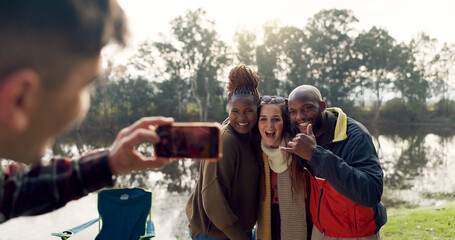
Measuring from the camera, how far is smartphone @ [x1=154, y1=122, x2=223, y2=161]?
4.41 feet

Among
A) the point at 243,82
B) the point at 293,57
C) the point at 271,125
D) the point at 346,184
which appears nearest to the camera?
the point at 346,184

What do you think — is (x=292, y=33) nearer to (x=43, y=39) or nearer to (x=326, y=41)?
(x=326, y=41)

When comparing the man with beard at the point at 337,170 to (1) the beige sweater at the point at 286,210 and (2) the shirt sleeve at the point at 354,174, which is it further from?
(1) the beige sweater at the point at 286,210

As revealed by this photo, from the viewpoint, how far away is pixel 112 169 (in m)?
1.31

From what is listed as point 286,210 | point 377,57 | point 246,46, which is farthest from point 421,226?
point 377,57

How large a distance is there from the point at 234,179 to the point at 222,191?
0.54ft

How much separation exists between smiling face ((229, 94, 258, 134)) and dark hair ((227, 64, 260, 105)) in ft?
0.30

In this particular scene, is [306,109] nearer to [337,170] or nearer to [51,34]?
[337,170]

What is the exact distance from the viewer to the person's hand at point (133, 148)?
1262 mm

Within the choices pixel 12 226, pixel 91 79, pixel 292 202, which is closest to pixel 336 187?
pixel 292 202

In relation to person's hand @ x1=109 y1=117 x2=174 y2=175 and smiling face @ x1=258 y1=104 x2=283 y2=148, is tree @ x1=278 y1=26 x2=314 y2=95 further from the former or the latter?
person's hand @ x1=109 y1=117 x2=174 y2=175

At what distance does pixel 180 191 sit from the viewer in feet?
36.6

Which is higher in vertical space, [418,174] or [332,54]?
[332,54]

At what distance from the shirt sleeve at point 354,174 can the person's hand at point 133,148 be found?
1.34 m
